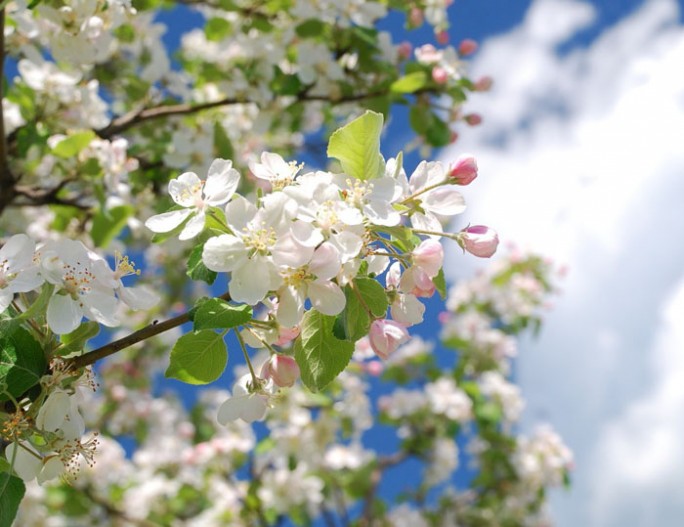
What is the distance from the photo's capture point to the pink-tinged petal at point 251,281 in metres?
1.01

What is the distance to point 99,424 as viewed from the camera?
4.82m

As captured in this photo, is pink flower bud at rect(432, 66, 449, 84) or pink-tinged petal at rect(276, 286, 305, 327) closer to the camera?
pink-tinged petal at rect(276, 286, 305, 327)

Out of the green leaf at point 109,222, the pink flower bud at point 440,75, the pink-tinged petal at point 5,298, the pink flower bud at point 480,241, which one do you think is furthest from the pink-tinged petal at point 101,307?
the pink flower bud at point 440,75

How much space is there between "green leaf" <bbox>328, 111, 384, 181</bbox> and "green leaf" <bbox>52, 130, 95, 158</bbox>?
1.53 m

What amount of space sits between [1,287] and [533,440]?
15.7 ft

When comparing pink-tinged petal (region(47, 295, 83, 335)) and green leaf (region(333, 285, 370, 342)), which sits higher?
green leaf (region(333, 285, 370, 342))

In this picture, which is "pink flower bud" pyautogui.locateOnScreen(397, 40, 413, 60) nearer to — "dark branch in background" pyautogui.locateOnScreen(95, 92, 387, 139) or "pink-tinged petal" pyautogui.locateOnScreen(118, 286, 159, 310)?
"dark branch in background" pyautogui.locateOnScreen(95, 92, 387, 139)

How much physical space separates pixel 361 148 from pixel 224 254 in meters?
0.26

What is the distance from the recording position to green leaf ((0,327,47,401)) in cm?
104

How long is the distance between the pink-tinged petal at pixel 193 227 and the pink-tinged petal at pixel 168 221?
0.02 meters

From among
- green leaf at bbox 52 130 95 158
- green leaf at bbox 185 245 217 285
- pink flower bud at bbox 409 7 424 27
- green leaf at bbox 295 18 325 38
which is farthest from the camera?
pink flower bud at bbox 409 7 424 27

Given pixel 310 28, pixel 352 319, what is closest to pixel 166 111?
pixel 310 28

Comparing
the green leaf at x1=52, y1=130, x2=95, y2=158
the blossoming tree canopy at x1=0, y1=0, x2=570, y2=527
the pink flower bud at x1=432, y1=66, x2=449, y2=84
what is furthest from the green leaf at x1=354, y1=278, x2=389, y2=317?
the pink flower bud at x1=432, y1=66, x2=449, y2=84

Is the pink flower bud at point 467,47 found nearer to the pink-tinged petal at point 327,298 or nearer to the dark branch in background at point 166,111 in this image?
the dark branch in background at point 166,111
